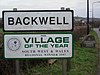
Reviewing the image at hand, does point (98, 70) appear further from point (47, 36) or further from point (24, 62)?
point (47, 36)

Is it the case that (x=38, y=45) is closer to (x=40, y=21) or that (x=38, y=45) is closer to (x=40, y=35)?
(x=40, y=35)

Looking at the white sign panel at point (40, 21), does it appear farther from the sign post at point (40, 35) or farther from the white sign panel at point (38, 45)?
the white sign panel at point (38, 45)

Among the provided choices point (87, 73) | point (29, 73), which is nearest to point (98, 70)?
point (87, 73)

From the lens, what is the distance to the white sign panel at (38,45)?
5.86 meters

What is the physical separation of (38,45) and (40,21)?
46 centimetres

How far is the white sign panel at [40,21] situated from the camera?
5906 millimetres

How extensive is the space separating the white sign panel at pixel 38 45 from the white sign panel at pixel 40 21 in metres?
0.15

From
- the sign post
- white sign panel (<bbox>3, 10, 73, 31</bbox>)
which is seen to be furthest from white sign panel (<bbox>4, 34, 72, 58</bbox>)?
white sign panel (<bbox>3, 10, 73, 31</bbox>)

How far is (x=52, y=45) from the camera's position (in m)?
5.89

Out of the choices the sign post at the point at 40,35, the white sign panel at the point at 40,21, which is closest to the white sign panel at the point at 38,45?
the sign post at the point at 40,35

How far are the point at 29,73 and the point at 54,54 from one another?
325 cm

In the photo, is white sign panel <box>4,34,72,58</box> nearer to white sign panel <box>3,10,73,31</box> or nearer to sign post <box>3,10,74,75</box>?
sign post <box>3,10,74,75</box>

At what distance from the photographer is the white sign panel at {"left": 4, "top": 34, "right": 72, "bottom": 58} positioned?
5859 mm

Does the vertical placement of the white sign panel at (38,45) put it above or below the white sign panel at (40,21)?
below
